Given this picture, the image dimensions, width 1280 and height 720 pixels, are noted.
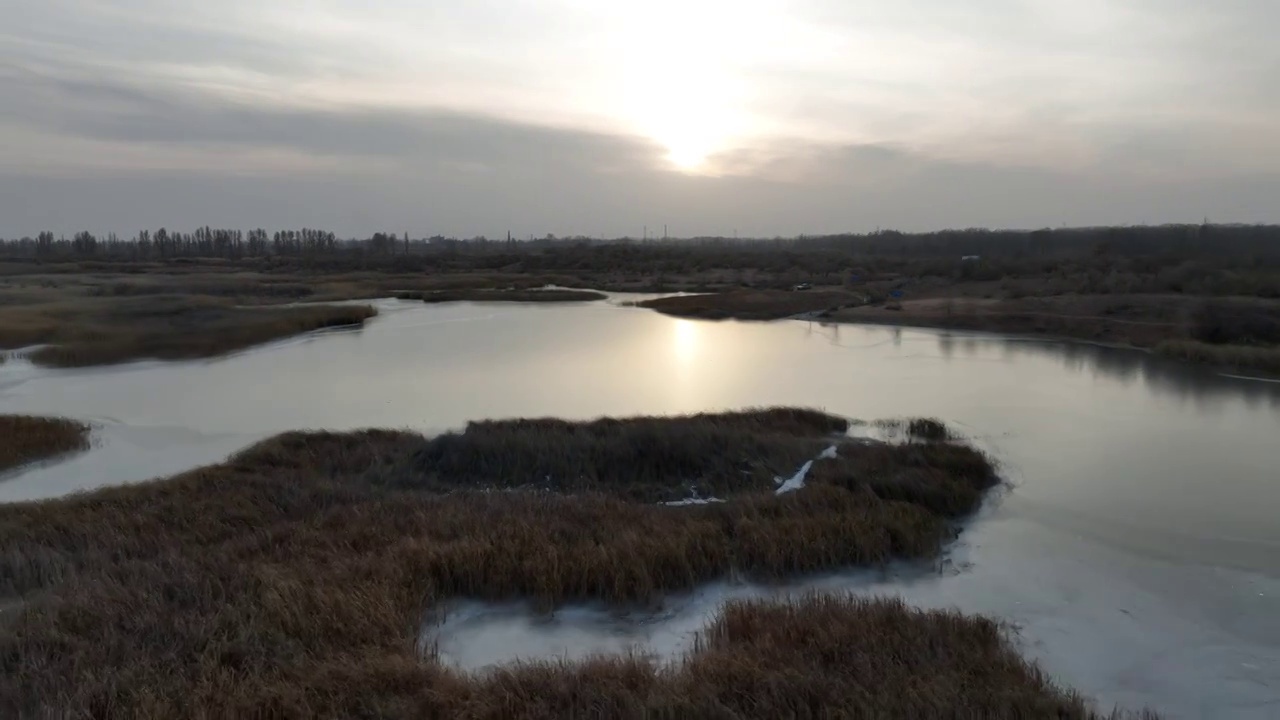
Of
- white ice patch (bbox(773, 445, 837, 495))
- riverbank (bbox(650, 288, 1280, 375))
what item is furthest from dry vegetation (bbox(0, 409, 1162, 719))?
riverbank (bbox(650, 288, 1280, 375))

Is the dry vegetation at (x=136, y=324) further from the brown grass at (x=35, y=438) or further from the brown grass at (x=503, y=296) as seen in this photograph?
the brown grass at (x=503, y=296)

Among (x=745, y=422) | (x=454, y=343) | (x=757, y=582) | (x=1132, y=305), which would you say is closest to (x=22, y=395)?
(x=454, y=343)

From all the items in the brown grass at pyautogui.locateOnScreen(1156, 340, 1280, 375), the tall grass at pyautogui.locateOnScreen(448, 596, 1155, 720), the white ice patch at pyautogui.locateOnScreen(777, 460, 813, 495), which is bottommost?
the white ice patch at pyautogui.locateOnScreen(777, 460, 813, 495)

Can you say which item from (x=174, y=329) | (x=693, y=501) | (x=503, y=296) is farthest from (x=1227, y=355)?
(x=503, y=296)

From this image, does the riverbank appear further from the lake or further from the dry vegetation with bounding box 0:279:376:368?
the dry vegetation with bounding box 0:279:376:368

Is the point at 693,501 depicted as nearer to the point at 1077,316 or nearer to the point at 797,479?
the point at 797,479

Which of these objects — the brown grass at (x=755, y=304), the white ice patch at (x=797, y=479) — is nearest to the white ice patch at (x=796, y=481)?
the white ice patch at (x=797, y=479)
